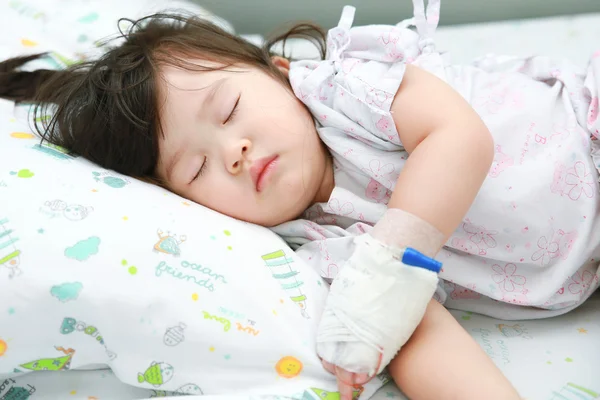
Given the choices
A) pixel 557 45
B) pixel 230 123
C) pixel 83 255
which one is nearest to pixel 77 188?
pixel 83 255

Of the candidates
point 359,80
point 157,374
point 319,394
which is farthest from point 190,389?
point 359,80

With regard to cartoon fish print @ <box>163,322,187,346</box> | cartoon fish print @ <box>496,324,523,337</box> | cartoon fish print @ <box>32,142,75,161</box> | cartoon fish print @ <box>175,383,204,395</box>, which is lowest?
cartoon fish print @ <box>175,383,204,395</box>

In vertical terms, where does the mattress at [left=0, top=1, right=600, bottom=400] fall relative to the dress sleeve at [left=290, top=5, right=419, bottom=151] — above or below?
below

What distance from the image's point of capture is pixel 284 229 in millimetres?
1058

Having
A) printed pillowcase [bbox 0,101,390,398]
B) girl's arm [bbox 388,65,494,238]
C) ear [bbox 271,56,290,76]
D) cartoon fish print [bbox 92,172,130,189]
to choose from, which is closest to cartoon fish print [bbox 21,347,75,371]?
printed pillowcase [bbox 0,101,390,398]

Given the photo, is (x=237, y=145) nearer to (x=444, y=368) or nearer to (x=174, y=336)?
(x=174, y=336)

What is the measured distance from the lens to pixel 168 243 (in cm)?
84

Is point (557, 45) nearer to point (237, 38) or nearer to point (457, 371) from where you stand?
point (237, 38)

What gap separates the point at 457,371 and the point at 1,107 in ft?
3.08

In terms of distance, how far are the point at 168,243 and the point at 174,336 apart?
129 millimetres

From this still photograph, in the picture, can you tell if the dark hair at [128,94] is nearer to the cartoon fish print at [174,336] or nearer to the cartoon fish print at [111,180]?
the cartoon fish print at [111,180]

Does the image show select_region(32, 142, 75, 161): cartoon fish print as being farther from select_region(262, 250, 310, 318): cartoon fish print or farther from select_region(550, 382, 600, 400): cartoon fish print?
select_region(550, 382, 600, 400): cartoon fish print

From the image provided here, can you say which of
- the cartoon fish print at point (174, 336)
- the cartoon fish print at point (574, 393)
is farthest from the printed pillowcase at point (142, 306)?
the cartoon fish print at point (574, 393)

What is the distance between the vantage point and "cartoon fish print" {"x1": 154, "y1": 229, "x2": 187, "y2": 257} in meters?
0.83
